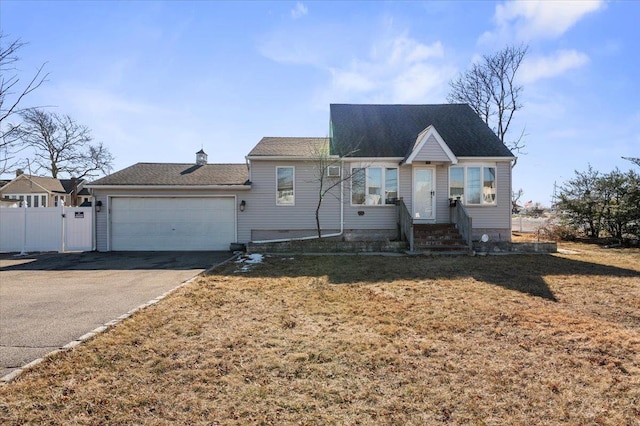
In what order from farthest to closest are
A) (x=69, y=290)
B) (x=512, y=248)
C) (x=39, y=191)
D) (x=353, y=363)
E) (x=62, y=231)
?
(x=39, y=191) < (x=62, y=231) < (x=512, y=248) < (x=69, y=290) < (x=353, y=363)

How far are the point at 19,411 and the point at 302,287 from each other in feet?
15.2

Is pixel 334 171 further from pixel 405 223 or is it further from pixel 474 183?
pixel 474 183

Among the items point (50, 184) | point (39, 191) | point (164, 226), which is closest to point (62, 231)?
point (164, 226)

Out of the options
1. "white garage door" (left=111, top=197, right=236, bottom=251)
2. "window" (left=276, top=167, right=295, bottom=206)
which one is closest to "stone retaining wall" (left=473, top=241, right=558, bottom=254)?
"window" (left=276, top=167, right=295, bottom=206)

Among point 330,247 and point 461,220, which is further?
point 461,220

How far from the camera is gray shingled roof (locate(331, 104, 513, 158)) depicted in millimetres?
13703

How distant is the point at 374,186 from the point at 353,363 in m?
10.7

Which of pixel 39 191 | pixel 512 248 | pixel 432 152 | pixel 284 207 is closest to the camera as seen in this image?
pixel 512 248

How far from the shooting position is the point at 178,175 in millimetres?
14445

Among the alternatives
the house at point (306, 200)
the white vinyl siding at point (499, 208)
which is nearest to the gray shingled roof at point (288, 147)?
the house at point (306, 200)

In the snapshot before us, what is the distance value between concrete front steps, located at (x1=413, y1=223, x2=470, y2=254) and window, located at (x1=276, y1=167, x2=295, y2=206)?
5176 mm

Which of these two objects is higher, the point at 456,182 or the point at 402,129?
the point at 402,129

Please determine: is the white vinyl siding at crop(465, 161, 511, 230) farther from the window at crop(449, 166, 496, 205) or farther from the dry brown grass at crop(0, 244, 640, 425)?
the dry brown grass at crop(0, 244, 640, 425)

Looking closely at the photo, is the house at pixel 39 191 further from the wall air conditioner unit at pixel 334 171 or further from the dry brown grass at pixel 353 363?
the dry brown grass at pixel 353 363
